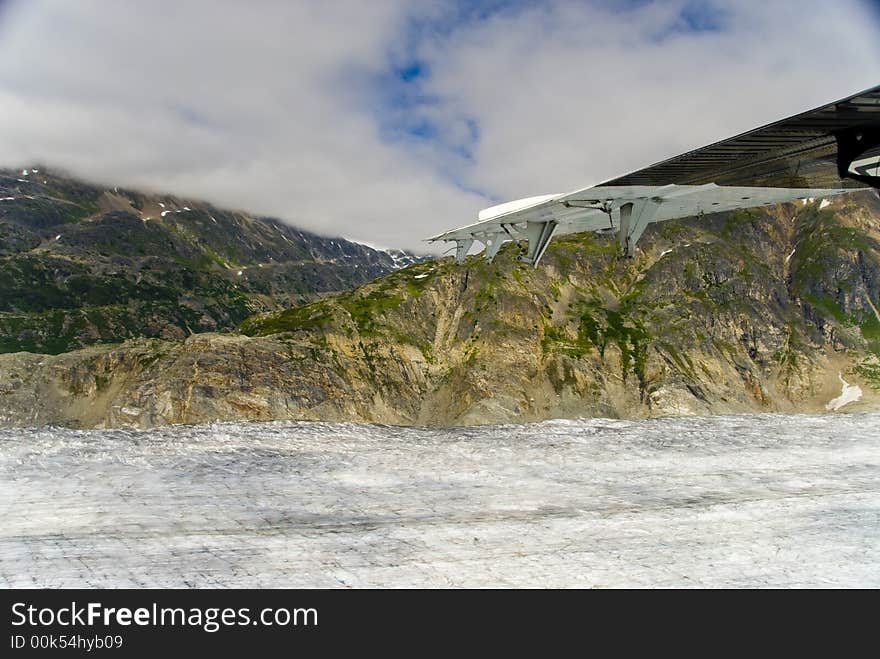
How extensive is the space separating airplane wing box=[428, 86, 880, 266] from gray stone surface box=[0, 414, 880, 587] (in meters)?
6.73

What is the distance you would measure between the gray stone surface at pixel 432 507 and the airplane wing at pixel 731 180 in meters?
6.73

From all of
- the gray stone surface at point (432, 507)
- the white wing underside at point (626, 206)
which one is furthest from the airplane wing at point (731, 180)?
the gray stone surface at point (432, 507)

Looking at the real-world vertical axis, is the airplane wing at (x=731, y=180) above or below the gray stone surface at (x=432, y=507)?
above

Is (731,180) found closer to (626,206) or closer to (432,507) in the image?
(626,206)

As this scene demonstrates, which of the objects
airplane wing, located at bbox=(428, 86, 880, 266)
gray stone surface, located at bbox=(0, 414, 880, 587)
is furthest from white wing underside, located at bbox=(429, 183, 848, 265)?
gray stone surface, located at bbox=(0, 414, 880, 587)

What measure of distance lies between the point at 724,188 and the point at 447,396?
177 meters

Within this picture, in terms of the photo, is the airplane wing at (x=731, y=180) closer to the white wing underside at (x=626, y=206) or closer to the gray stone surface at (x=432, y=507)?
the white wing underside at (x=626, y=206)

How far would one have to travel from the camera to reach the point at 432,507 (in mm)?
7379

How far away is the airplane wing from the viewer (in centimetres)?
1190

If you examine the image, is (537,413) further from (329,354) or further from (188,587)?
(188,587)

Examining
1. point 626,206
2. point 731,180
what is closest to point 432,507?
point 731,180

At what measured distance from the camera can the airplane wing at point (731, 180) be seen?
39.0 feet
